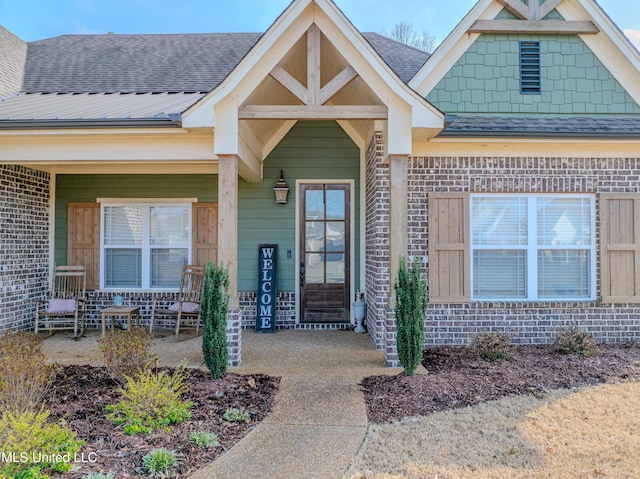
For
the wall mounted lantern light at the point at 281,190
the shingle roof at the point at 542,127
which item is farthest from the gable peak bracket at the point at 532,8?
the wall mounted lantern light at the point at 281,190

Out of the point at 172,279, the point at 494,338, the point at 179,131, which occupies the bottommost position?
the point at 494,338

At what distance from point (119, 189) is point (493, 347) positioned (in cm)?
644

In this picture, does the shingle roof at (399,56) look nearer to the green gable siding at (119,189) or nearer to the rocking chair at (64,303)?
the green gable siding at (119,189)

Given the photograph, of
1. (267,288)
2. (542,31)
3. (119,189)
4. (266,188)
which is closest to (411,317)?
(267,288)

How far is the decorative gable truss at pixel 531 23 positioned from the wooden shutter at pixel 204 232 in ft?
16.4

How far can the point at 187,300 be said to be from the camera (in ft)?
22.8

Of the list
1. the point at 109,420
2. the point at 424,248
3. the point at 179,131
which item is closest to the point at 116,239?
the point at 179,131

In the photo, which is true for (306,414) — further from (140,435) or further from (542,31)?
(542,31)

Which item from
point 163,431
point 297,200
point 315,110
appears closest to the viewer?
point 163,431

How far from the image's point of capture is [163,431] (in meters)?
3.26

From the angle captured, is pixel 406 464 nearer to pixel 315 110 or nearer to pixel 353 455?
pixel 353 455

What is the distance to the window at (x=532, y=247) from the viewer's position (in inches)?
232

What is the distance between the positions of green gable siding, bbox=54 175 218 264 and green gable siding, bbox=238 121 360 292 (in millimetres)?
755

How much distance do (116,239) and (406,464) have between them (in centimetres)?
641
